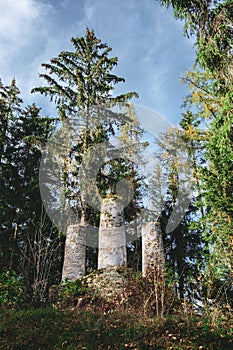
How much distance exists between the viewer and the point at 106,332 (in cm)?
536

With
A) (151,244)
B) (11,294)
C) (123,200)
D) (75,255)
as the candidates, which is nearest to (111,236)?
(151,244)

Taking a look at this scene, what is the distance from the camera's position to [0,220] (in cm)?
1387

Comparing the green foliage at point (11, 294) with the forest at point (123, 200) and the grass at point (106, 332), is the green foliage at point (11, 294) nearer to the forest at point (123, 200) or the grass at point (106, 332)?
the forest at point (123, 200)

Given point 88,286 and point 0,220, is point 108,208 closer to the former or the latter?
point 88,286

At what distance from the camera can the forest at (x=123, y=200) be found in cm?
577

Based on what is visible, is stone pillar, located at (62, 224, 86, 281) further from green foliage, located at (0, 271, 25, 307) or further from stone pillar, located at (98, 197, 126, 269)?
green foliage, located at (0, 271, 25, 307)

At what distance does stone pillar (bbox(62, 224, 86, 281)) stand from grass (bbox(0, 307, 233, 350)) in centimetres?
450

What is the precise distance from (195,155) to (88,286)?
9342 mm

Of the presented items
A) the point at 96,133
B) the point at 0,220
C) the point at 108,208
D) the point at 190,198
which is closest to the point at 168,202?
the point at 190,198

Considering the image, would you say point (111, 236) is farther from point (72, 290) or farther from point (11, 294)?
point (11, 294)

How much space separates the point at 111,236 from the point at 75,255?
1.49 metres

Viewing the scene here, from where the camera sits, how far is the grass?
493cm

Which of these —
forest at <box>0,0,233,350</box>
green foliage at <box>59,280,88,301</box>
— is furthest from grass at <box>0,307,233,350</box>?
green foliage at <box>59,280,88,301</box>

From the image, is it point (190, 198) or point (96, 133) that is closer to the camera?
point (96, 133)
